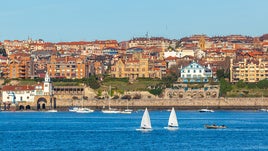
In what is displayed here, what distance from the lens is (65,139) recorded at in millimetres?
60656

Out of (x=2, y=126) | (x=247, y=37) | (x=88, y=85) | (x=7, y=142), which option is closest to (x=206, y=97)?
(x=88, y=85)

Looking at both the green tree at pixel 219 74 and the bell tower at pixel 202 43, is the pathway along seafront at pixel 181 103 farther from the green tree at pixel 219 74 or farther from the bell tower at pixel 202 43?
the bell tower at pixel 202 43

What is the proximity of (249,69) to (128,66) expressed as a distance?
1494 centimetres

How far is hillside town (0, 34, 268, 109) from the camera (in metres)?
117

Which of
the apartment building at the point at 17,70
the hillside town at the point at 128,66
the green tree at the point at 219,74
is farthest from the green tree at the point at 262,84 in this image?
the apartment building at the point at 17,70

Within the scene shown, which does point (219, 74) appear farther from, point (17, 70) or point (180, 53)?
point (180, 53)

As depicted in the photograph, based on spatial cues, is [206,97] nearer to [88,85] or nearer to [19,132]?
[88,85]

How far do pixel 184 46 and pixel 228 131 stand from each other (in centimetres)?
10423

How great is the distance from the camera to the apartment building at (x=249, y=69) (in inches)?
4904

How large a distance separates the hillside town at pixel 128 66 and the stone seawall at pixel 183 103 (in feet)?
4.08

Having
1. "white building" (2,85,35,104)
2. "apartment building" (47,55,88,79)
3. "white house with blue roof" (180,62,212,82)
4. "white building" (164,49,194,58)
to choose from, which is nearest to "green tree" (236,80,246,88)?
"white house with blue roof" (180,62,212,82)

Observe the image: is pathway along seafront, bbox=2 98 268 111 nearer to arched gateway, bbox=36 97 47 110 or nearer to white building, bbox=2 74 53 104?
arched gateway, bbox=36 97 47 110

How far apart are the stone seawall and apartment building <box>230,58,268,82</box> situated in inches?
438

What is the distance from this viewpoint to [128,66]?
129500 millimetres
